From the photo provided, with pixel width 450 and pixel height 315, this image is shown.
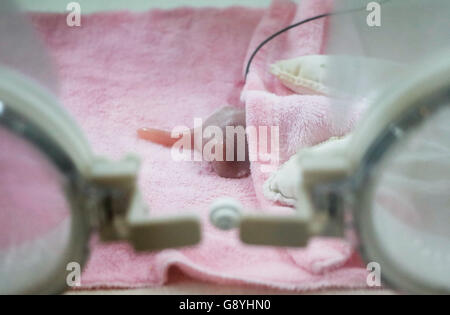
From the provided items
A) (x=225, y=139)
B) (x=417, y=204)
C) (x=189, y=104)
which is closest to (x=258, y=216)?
(x=417, y=204)

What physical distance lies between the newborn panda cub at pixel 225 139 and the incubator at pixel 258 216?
25cm

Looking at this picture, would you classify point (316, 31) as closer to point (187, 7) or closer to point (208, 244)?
point (187, 7)

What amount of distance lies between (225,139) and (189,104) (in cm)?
16

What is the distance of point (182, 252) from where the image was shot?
1.77 ft

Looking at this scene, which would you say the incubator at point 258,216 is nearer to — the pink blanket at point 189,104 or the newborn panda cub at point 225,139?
the pink blanket at point 189,104

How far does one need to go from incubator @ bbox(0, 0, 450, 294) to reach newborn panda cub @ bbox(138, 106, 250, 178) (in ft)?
0.82

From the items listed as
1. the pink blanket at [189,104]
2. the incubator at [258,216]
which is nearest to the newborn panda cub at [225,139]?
the pink blanket at [189,104]

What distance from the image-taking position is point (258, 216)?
414 mm

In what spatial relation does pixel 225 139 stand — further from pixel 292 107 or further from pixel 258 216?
pixel 258 216

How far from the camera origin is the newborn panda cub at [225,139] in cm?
70

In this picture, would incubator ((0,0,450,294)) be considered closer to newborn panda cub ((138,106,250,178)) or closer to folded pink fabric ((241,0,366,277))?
folded pink fabric ((241,0,366,277))

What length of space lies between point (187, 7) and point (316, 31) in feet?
0.88

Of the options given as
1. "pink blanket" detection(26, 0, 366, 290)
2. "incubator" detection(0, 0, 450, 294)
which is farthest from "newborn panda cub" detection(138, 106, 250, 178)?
"incubator" detection(0, 0, 450, 294)

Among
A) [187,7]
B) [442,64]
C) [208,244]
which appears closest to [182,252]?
[208,244]
